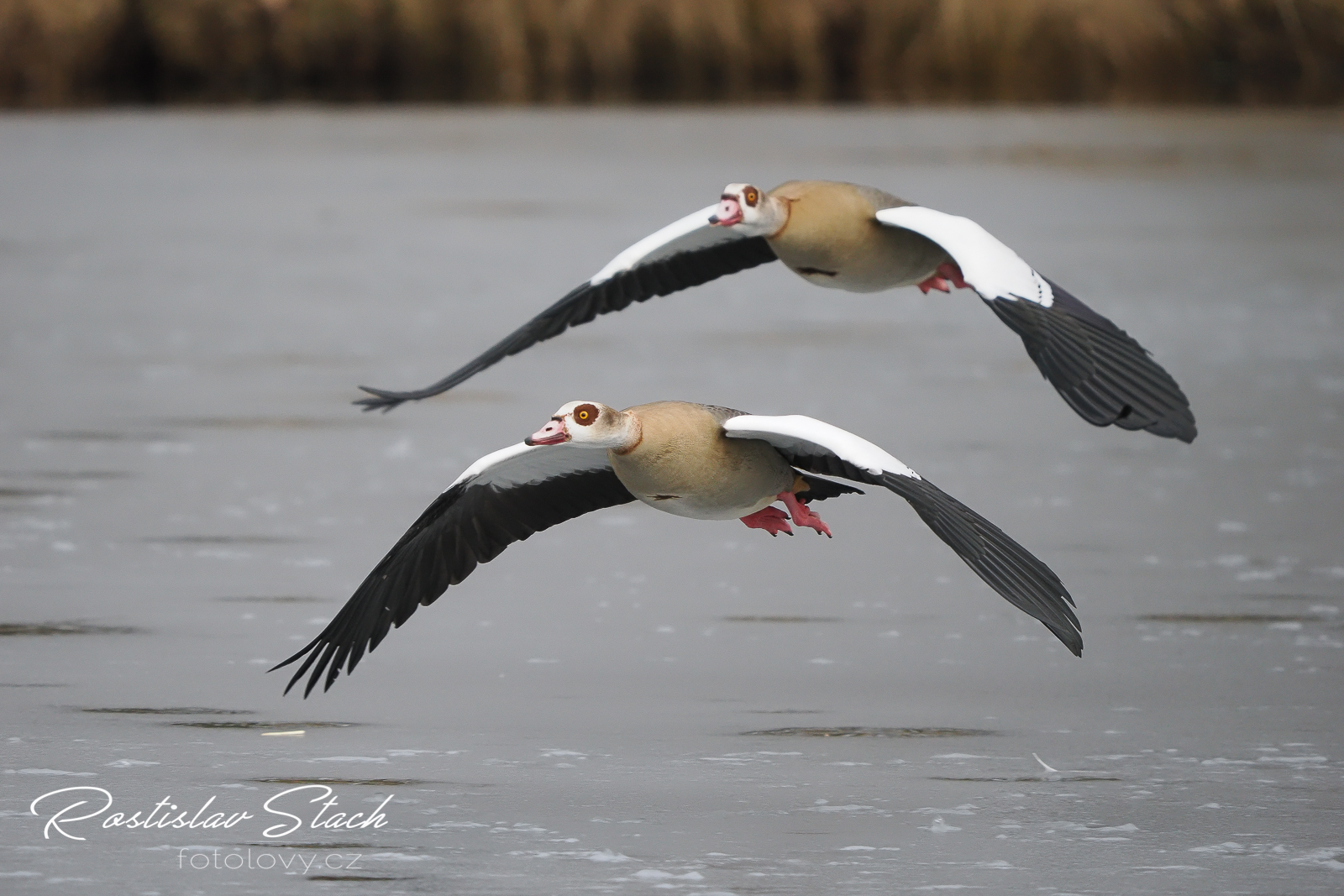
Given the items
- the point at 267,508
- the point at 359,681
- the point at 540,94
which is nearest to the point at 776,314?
the point at 267,508

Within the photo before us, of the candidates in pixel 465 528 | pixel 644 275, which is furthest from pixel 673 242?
pixel 465 528

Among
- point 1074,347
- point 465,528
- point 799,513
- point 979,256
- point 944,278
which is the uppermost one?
point 979,256

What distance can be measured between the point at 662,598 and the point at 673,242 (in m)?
1.17

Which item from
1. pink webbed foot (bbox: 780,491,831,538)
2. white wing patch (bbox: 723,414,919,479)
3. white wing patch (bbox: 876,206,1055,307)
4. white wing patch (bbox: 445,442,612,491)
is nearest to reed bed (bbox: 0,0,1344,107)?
white wing patch (bbox: 876,206,1055,307)

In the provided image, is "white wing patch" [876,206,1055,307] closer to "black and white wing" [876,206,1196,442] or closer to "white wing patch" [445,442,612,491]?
"black and white wing" [876,206,1196,442]

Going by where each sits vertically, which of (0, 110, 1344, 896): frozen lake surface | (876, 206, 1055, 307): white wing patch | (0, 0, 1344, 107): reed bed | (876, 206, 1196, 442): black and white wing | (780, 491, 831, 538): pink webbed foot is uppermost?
(0, 0, 1344, 107): reed bed

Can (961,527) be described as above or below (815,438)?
below

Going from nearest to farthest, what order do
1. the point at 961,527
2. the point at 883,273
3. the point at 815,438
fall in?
1. the point at 961,527
2. the point at 815,438
3. the point at 883,273

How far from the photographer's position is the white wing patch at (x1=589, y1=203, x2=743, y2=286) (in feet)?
23.6

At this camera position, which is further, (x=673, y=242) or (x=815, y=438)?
(x=673, y=242)

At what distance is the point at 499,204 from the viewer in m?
18.4

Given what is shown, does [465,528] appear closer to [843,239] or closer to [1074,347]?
[843,239]

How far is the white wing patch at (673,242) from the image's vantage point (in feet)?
23.6

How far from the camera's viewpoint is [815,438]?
5.44 metres
